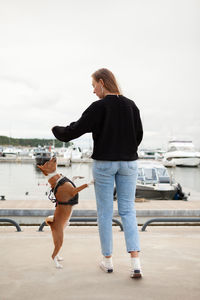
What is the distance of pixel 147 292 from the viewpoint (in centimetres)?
263

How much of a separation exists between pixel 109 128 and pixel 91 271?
1.34 metres

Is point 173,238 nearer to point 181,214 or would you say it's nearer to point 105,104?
point 105,104

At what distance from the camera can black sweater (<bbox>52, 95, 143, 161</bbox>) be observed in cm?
290

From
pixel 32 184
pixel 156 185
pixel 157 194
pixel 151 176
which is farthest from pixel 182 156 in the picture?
pixel 157 194

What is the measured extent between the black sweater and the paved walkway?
107 centimetres

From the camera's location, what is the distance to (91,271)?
3.10m

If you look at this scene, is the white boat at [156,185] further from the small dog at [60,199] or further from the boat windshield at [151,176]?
the small dog at [60,199]

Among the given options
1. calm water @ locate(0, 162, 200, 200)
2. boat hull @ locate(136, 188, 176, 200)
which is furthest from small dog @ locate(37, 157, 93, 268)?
boat hull @ locate(136, 188, 176, 200)

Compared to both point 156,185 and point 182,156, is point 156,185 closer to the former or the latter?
point 156,185

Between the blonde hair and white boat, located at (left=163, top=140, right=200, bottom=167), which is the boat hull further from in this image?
white boat, located at (left=163, top=140, right=200, bottom=167)

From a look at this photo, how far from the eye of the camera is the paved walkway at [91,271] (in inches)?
103

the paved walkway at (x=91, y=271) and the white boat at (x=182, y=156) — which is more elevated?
the white boat at (x=182, y=156)

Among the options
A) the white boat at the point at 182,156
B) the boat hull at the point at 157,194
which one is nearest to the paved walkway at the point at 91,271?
the boat hull at the point at 157,194

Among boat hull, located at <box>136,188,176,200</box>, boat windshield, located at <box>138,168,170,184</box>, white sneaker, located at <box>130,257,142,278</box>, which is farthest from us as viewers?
boat windshield, located at <box>138,168,170,184</box>
